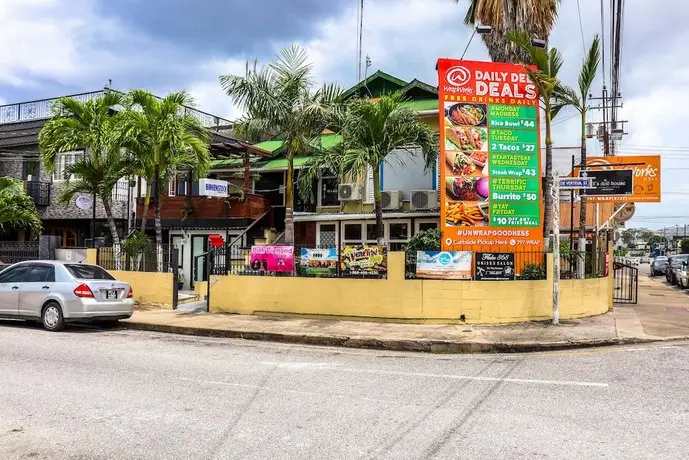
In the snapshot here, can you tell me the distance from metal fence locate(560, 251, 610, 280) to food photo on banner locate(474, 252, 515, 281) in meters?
1.68

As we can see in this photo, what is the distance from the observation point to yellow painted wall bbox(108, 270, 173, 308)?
15359 millimetres

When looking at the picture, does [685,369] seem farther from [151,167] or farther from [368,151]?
[151,167]

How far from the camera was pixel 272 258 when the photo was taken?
527 inches

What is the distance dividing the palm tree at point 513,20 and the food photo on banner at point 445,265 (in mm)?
5981

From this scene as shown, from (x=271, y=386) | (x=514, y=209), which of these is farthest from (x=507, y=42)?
(x=271, y=386)

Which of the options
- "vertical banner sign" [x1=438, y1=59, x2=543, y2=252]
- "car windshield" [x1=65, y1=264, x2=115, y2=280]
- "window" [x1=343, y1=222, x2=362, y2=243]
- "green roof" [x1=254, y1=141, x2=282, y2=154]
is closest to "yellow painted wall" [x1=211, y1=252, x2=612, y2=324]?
"vertical banner sign" [x1=438, y1=59, x2=543, y2=252]

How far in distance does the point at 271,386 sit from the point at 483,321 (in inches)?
251

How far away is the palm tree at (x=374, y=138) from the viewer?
13473 mm

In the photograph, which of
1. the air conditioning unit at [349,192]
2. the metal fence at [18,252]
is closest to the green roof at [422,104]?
the air conditioning unit at [349,192]

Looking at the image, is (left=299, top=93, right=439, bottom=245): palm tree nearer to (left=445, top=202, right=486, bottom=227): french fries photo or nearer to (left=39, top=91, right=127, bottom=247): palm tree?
(left=445, top=202, right=486, bottom=227): french fries photo

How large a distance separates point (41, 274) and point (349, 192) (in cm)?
970

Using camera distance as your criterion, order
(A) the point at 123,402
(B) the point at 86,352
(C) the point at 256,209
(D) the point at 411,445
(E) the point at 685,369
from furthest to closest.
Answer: (C) the point at 256,209 → (B) the point at 86,352 → (E) the point at 685,369 → (A) the point at 123,402 → (D) the point at 411,445

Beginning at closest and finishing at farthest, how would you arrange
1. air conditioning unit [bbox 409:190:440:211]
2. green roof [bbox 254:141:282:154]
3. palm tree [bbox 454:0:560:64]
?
palm tree [bbox 454:0:560:64], air conditioning unit [bbox 409:190:440:211], green roof [bbox 254:141:282:154]

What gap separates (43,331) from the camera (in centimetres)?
1165
